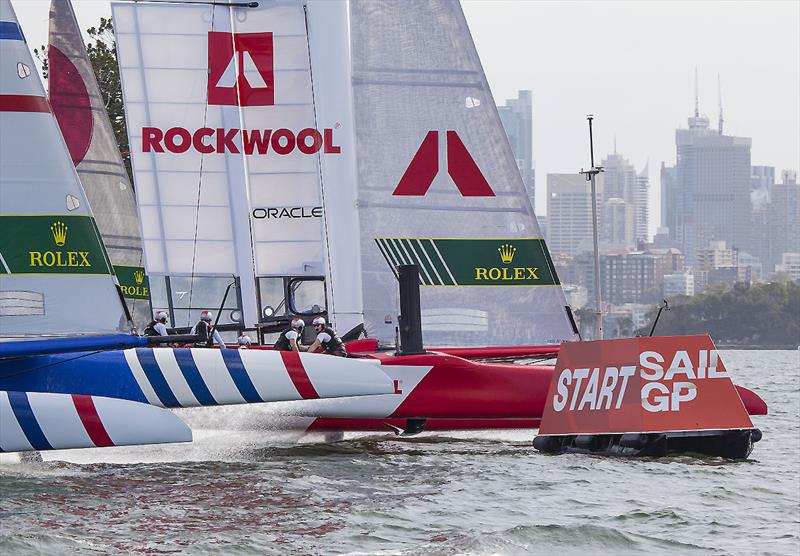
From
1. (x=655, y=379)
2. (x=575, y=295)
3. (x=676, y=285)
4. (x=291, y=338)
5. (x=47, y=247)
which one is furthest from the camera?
(x=676, y=285)

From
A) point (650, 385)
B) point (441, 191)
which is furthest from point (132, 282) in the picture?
point (650, 385)

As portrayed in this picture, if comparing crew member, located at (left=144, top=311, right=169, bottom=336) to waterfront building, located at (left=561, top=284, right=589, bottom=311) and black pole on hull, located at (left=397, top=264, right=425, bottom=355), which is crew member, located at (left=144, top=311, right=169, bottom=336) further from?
waterfront building, located at (left=561, top=284, right=589, bottom=311)

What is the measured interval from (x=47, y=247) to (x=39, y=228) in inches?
6.8

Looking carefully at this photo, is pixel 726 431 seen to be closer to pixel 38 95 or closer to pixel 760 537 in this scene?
pixel 760 537

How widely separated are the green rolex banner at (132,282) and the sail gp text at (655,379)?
27.2 ft

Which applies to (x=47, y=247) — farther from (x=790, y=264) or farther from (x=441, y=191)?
(x=790, y=264)

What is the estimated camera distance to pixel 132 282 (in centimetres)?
2019

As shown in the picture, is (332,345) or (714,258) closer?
(332,345)

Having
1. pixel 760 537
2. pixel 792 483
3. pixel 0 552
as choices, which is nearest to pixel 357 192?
pixel 792 483

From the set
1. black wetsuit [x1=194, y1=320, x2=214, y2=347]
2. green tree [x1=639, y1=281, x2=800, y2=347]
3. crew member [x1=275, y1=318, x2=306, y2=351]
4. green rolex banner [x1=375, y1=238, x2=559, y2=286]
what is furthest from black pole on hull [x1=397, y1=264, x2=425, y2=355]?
green tree [x1=639, y1=281, x2=800, y2=347]

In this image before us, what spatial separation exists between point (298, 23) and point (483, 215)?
300 cm

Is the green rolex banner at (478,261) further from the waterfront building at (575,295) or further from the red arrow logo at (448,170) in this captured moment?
the waterfront building at (575,295)

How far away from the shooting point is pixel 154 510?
1038 cm

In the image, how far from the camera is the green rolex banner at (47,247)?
37.9ft
